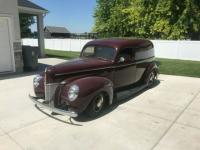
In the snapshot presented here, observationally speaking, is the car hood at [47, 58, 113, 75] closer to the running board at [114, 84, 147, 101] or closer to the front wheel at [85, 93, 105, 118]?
the front wheel at [85, 93, 105, 118]

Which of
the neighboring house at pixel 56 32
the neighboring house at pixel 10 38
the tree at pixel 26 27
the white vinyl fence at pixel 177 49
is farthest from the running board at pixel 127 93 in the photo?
the neighboring house at pixel 56 32

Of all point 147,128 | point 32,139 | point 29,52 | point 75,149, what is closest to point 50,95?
point 32,139

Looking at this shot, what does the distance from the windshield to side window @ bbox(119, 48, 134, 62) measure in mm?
A: 264

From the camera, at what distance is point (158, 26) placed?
19078mm

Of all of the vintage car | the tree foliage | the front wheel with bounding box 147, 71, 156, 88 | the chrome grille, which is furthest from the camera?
the tree foliage

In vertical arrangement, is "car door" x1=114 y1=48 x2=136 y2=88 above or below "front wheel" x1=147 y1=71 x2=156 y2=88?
above

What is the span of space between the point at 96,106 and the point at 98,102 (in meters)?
0.10

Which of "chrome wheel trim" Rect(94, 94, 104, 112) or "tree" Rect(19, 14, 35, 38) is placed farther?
"tree" Rect(19, 14, 35, 38)

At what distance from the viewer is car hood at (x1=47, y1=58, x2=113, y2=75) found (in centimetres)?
495

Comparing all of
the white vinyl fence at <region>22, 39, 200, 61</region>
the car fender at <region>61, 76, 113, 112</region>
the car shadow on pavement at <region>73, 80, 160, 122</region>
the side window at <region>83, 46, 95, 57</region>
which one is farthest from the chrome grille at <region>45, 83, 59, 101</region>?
the white vinyl fence at <region>22, 39, 200, 61</region>

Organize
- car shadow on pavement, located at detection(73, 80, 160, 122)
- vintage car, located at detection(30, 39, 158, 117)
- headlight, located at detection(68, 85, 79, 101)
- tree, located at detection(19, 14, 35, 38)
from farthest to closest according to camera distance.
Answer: tree, located at detection(19, 14, 35, 38) → car shadow on pavement, located at detection(73, 80, 160, 122) → vintage car, located at detection(30, 39, 158, 117) → headlight, located at detection(68, 85, 79, 101)

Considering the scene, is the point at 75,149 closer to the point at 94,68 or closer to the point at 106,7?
the point at 94,68

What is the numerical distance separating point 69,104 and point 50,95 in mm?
528

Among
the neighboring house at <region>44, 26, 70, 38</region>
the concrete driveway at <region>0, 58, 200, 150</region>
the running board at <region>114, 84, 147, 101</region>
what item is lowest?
the concrete driveway at <region>0, 58, 200, 150</region>
